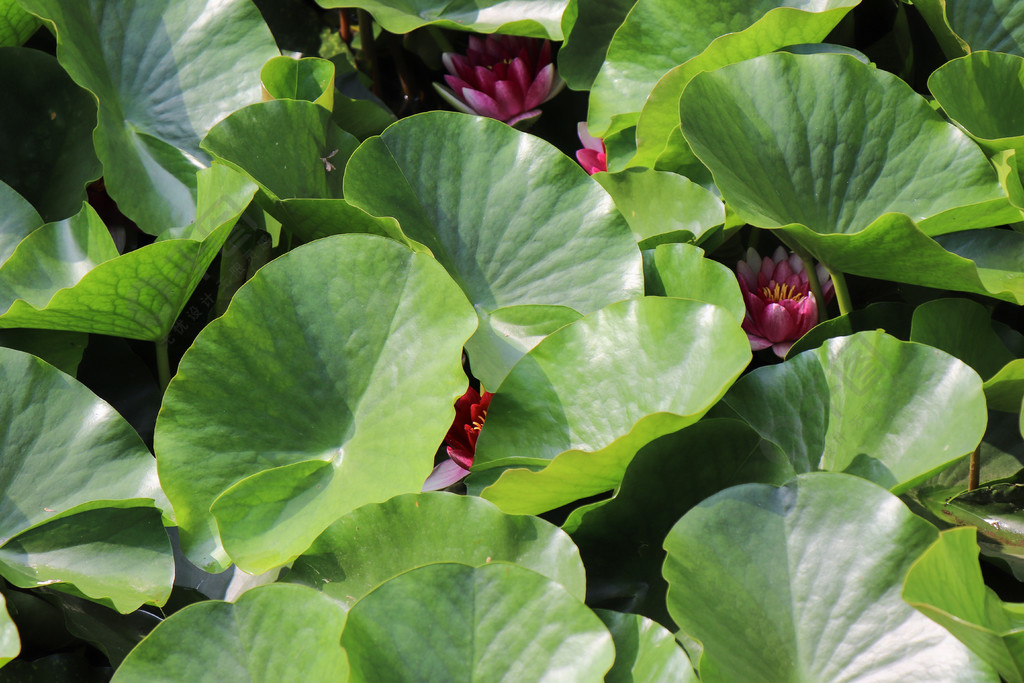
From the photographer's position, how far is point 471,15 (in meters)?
0.90

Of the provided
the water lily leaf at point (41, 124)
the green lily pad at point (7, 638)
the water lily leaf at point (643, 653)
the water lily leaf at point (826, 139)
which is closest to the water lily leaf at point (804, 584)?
the water lily leaf at point (643, 653)

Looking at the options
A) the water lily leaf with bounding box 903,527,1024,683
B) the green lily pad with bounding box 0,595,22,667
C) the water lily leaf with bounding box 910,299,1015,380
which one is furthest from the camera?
the water lily leaf with bounding box 910,299,1015,380

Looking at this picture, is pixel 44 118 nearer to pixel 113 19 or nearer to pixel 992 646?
pixel 113 19

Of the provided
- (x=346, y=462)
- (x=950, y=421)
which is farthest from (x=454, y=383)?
(x=950, y=421)

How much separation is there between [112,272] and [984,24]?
786mm

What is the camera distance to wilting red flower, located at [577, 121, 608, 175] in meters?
0.85

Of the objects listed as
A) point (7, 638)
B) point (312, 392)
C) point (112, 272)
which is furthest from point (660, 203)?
point (7, 638)

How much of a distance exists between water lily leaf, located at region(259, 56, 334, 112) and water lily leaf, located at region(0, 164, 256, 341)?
13 cm

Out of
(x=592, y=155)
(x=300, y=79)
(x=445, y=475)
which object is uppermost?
(x=300, y=79)

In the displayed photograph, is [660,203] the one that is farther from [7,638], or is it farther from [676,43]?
[7,638]

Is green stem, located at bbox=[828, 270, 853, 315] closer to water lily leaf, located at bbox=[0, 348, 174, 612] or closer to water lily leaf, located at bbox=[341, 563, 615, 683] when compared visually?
water lily leaf, located at bbox=[341, 563, 615, 683]

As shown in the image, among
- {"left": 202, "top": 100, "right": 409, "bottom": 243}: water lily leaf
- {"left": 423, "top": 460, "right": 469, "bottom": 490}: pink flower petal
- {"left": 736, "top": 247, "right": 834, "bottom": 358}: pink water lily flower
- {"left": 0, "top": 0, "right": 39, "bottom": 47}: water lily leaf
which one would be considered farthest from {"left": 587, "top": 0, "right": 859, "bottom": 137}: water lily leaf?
{"left": 0, "top": 0, "right": 39, "bottom": 47}: water lily leaf

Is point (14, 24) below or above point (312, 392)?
above

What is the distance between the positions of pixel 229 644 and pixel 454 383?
0.67 feet
